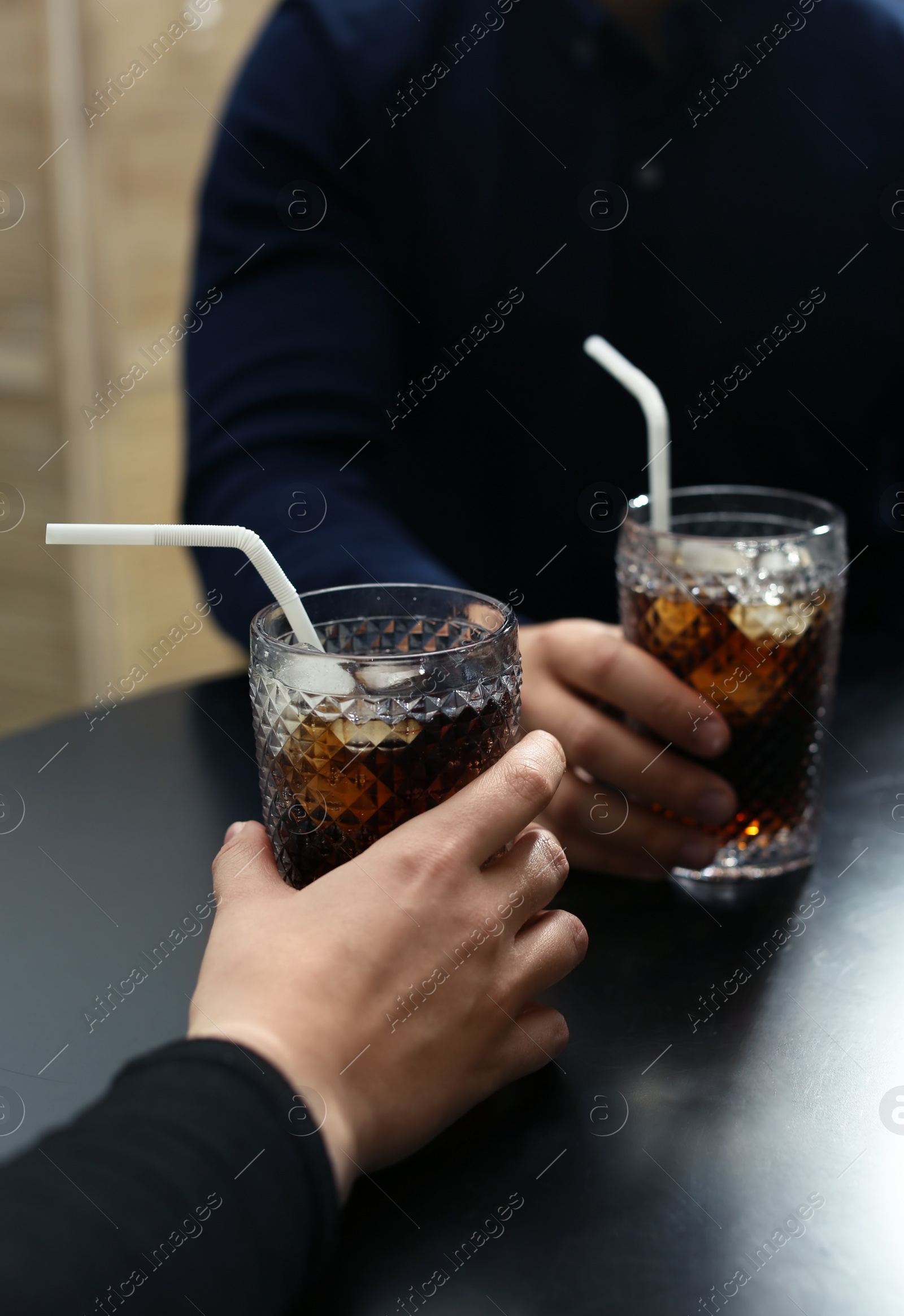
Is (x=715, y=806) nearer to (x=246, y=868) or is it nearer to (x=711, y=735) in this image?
(x=711, y=735)

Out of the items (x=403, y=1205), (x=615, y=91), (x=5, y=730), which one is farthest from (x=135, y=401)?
(x=403, y=1205)

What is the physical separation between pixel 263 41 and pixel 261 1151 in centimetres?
146

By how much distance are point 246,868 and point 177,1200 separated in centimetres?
21

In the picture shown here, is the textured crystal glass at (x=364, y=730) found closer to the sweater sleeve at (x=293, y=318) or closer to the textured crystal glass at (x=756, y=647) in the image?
the textured crystal glass at (x=756, y=647)

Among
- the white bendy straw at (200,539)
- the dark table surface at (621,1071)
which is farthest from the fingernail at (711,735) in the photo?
the white bendy straw at (200,539)

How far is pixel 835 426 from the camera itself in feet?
5.01

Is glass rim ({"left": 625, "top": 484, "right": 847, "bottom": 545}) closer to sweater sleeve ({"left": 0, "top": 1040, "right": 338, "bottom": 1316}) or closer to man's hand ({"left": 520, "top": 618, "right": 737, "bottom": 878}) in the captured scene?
man's hand ({"left": 520, "top": 618, "right": 737, "bottom": 878})

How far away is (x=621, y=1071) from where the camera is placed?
0.62 m

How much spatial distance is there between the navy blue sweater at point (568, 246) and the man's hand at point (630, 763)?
1.84 feet

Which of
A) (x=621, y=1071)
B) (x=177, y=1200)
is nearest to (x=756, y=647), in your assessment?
(x=621, y=1071)

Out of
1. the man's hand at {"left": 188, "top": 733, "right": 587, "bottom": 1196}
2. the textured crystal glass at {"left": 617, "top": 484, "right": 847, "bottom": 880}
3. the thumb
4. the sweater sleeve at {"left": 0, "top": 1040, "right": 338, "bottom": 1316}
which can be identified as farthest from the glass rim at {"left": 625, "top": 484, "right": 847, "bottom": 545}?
the sweater sleeve at {"left": 0, "top": 1040, "right": 338, "bottom": 1316}

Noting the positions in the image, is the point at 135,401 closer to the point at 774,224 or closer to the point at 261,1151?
the point at 774,224

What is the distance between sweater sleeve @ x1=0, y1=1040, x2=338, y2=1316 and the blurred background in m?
1.97

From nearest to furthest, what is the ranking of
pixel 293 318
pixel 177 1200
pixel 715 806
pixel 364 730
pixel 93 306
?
pixel 177 1200, pixel 364 730, pixel 715 806, pixel 293 318, pixel 93 306
